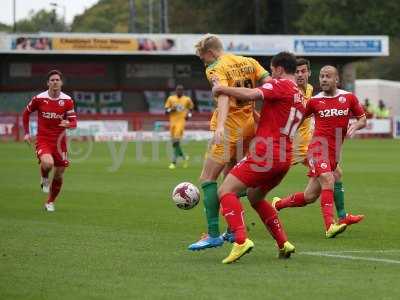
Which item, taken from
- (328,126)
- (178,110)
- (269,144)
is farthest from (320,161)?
(178,110)

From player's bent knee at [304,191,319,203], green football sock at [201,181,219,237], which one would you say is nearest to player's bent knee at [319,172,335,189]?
player's bent knee at [304,191,319,203]

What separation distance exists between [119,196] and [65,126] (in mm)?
2962

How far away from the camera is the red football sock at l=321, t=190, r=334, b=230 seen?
13.0 m

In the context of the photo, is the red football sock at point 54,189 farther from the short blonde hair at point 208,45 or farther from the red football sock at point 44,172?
the short blonde hair at point 208,45

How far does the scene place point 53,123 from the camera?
17.4 meters

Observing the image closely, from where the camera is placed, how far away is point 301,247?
11828 mm

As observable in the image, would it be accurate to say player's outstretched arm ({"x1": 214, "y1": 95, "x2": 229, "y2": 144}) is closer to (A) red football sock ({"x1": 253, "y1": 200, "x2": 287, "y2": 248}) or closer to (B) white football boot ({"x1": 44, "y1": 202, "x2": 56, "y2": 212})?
(A) red football sock ({"x1": 253, "y1": 200, "x2": 287, "y2": 248})

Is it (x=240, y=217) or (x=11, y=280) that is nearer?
(x=11, y=280)

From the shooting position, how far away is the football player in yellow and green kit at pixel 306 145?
13.9m

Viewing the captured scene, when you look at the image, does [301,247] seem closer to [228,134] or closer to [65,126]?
[228,134]

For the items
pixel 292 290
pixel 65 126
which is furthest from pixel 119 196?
pixel 292 290

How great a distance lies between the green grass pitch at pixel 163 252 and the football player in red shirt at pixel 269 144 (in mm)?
491

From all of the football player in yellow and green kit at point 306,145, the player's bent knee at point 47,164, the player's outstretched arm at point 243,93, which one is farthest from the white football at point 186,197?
the player's bent knee at point 47,164

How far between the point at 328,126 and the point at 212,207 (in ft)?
9.55
